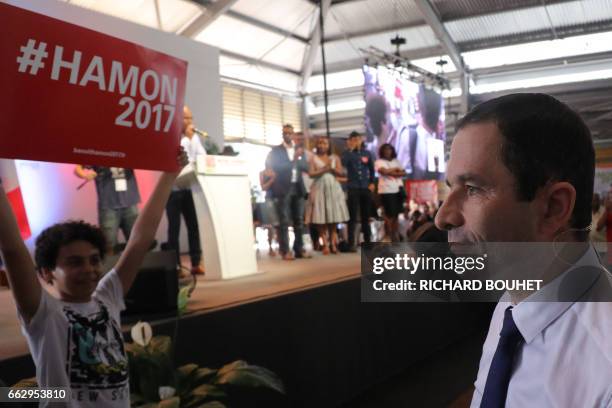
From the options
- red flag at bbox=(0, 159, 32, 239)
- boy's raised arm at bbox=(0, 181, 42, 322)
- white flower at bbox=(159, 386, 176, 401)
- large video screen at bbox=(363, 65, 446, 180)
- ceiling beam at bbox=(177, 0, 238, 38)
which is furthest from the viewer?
ceiling beam at bbox=(177, 0, 238, 38)

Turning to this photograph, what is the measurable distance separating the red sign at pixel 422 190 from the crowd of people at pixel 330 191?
1.21 metres

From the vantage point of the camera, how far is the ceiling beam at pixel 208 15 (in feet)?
25.7

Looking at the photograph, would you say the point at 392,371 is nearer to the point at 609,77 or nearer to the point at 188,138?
the point at 188,138

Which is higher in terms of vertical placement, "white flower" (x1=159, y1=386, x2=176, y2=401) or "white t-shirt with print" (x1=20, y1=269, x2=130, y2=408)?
"white t-shirt with print" (x1=20, y1=269, x2=130, y2=408)

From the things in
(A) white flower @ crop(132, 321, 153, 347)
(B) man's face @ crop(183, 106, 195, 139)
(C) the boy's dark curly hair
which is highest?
(B) man's face @ crop(183, 106, 195, 139)

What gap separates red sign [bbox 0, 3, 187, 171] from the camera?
43.6 inches

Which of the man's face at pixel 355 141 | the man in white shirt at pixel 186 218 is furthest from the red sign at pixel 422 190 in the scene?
the man in white shirt at pixel 186 218

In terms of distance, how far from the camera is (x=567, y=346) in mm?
430

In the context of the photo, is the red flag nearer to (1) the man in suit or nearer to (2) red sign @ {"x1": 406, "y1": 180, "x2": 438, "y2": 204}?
(1) the man in suit

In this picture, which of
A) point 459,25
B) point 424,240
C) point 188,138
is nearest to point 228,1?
point 459,25

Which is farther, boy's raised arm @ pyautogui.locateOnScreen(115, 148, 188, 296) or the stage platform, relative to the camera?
the stage platform

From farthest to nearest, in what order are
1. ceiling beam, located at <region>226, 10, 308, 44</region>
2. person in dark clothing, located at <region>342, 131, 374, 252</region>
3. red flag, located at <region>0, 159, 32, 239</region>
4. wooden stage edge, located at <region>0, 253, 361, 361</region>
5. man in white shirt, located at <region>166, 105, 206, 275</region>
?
ceiling beam, located at <region>226, 10, 308, 44</region>
person in dark clothing, located at <region>342, 131, 374, 252</region>
red flag, located at <region>0, 159, 32, 239</region>
man in white shirt, located at <region>166, 105, 206, 275</region>
wooden stage edge, located at <region>0, 253, 361, 361</region>

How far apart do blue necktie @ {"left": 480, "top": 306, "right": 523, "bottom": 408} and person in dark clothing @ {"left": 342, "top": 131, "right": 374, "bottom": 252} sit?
424 cm

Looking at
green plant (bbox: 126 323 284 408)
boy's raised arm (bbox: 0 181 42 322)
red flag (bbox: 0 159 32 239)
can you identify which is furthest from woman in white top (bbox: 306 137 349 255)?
boy's raised arm (bbox: 0 181 42 322)
